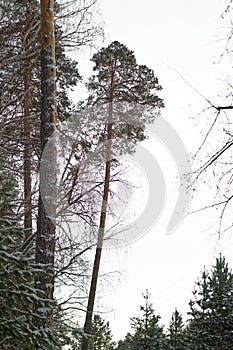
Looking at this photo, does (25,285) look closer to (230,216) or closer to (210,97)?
(230,216)

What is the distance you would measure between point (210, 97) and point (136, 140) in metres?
7.64

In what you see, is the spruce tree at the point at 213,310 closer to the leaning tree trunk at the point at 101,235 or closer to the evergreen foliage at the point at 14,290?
the leaning tree trunk at the point at 101,235

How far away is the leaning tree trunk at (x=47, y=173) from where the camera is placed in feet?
15.7

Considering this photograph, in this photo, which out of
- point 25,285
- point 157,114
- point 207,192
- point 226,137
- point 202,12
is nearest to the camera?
point 226,137

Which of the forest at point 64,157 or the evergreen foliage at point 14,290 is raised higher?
the forest at point 64,157

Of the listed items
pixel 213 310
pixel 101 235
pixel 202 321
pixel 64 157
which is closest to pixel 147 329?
pixel 202 321

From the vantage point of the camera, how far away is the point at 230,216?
9.55ft

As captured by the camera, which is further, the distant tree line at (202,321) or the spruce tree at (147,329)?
the spruce tree at (147,329)

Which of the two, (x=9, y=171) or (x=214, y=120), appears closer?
(x=214, y=120)

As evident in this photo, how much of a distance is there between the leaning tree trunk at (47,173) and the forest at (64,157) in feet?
0.03

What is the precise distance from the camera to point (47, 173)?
500 cm

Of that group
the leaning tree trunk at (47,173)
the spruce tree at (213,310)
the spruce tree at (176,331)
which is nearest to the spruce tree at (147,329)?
the spruce tree at (176,331)

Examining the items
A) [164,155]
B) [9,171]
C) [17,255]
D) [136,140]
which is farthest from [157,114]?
[17,255]

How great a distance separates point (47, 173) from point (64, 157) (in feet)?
11.5
